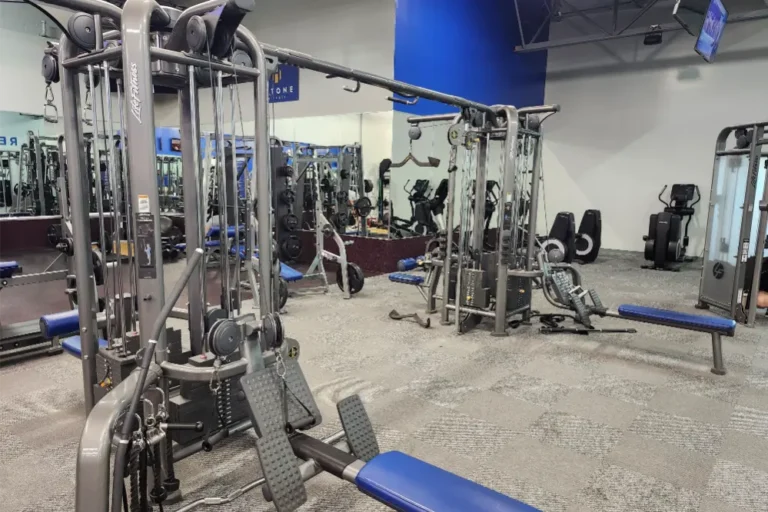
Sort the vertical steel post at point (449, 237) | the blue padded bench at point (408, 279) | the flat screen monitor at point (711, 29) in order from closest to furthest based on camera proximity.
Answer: the vertical steel post at point (449, 237)
the blue padded bench at point (408, 279)
the flat screen monitor at point (711, 29)

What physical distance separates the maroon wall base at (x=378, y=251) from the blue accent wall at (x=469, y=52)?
2.08m

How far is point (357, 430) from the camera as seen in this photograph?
2203 millimetres

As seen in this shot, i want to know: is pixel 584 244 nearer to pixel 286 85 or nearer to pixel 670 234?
pixel 670 234

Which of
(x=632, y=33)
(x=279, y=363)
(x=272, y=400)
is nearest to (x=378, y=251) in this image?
(x=279, y=363)

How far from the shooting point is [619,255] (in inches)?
397

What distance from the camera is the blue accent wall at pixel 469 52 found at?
794 centimetres

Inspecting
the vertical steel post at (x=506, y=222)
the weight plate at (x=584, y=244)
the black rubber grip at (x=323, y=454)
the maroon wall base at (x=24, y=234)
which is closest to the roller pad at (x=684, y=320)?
the vertical steel post at (x=506, y=222)

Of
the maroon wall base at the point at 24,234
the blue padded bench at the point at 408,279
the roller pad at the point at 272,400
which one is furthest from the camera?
the maroon wall base at the point at 24,234

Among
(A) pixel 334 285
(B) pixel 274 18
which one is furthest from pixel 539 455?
(B) pixel 274 18

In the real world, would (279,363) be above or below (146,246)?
below

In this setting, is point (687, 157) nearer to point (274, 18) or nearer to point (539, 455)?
point (274, 18)

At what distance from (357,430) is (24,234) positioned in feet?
28.4

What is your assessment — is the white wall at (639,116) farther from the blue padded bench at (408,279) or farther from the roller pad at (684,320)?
the blue padded bench at (408,279)

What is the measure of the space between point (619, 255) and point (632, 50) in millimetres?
4114
